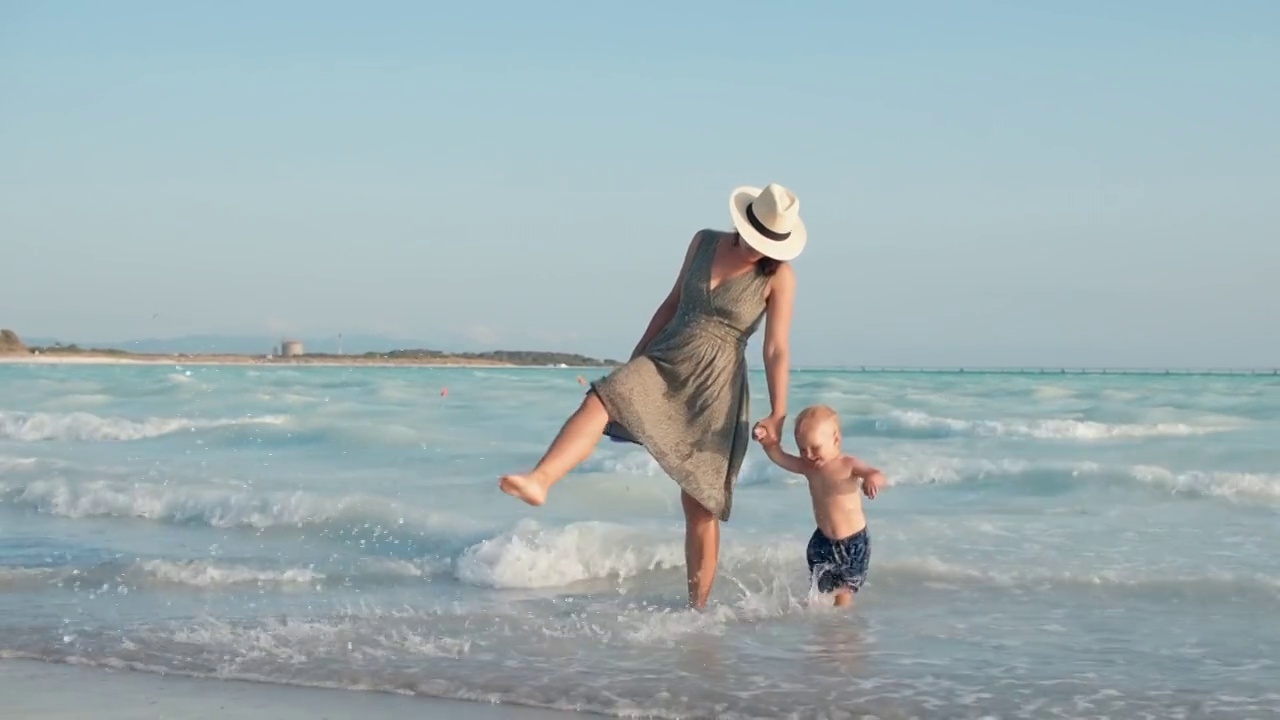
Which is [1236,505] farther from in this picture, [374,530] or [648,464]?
[374,530]

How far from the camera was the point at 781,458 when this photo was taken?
554cm

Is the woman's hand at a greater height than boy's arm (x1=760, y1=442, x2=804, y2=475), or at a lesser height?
greater

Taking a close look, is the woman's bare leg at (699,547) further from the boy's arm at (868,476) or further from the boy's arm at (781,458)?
the boy's arm at (868,476)

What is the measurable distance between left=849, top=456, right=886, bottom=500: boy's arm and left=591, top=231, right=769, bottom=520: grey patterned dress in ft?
1.84

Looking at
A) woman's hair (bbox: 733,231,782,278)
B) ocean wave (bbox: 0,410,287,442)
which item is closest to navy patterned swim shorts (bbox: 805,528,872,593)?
woman's hair (bbox: 733,231,782,278)

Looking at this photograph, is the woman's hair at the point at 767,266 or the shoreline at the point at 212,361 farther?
the shoreline at the point at 212,361

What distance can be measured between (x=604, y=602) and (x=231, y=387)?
24231 millimetres

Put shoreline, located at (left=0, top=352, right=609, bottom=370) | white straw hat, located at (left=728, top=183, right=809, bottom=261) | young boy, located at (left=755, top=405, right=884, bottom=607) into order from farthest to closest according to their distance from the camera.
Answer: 1. shoreline, located at (left=0, top=352, right=609, bottom=370)
2. young boy, located at (left=755, top=405, right=884, bottom=607)
3. white straw hat, located at (left=728, top=183, right=809, bottom=261)

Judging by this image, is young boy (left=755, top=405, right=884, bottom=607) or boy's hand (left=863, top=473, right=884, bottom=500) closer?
boy's hand (left=863, top=473, right=884, bottom=500)

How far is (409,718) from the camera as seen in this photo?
430cm

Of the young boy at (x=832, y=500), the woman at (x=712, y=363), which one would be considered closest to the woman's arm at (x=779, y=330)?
the woman at (x=712, y=363)

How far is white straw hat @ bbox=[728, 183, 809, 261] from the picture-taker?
5.05 m

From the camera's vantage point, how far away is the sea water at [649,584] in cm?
478

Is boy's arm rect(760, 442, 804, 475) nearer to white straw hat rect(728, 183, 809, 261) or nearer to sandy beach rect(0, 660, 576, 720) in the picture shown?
white straw hat rect(728, 183, 809, 261)
